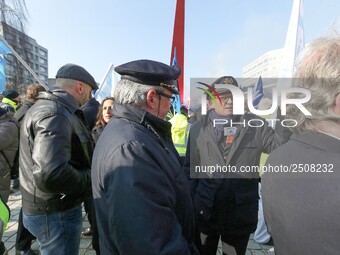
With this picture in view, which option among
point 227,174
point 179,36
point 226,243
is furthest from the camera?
point 179,36

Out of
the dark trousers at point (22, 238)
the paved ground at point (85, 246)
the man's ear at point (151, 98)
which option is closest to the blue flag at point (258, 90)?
the paved ground at point (85, 246)

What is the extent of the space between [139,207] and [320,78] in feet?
2.76

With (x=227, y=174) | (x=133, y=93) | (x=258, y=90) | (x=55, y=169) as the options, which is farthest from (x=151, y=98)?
(x=258, y=90)

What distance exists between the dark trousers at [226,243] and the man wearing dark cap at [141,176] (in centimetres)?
103

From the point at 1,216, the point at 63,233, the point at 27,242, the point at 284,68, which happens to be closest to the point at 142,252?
the point at 1,216

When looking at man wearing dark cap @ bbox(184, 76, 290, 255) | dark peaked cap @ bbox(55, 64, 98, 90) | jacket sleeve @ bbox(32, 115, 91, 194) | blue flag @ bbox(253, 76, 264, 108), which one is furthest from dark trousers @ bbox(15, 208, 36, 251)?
blue flag @ bbox(253, 76, 264, 108)

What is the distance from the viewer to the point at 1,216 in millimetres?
1242

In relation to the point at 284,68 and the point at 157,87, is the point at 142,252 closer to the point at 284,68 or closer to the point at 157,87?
the point at 157,87

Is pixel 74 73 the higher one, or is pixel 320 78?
pixel 74 73

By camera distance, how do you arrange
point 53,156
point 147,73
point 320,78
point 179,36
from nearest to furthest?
point 320,78
point 147,73
point 53,156
point 179,36

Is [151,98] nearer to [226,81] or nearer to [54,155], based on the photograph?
[54,155]

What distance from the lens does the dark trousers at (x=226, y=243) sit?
88.0 inches

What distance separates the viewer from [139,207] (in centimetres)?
100

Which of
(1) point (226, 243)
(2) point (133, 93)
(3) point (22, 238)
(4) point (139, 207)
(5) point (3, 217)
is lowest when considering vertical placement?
(3) point (22, 238)
